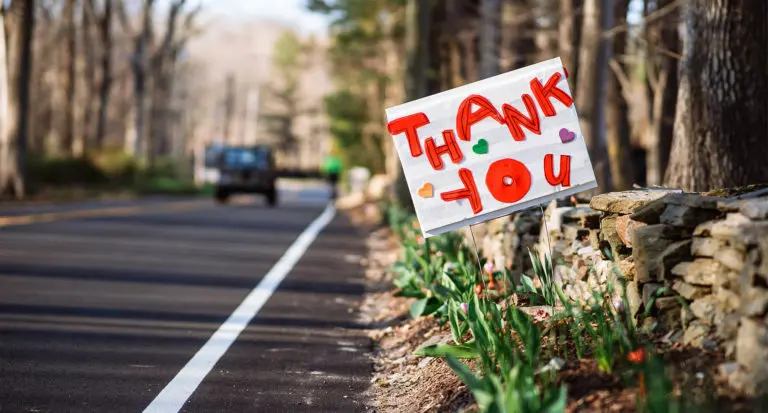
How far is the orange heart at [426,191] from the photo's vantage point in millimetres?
7867

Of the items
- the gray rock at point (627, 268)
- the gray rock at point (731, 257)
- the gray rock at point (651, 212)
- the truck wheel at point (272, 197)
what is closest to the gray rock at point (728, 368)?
the gray rock at point (731, 257)

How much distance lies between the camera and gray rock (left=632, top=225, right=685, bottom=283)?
679 centimetres

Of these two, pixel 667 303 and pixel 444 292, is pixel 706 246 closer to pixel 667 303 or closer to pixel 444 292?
pixel 667 303

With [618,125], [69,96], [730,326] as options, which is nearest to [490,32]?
[618,125]

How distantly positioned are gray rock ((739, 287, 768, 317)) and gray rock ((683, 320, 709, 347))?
58cm

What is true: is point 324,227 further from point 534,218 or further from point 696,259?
point 696,259

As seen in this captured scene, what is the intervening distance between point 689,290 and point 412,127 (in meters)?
2.35

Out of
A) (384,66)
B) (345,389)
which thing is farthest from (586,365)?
(384,66)

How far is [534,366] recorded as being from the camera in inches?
249

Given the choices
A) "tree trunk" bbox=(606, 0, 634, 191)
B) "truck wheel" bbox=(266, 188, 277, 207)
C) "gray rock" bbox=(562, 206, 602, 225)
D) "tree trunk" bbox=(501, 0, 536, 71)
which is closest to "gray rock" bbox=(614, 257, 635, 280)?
"gray rock" bbox=(562, 206, 602, 225)

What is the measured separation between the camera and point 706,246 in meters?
6.30

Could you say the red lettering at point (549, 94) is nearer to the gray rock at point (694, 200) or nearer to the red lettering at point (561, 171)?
the red lettering at point (561, 171)

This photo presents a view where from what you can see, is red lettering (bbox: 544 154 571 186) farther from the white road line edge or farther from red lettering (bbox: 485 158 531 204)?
the white road line edge

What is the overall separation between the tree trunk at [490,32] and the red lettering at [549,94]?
1539 centimetres
